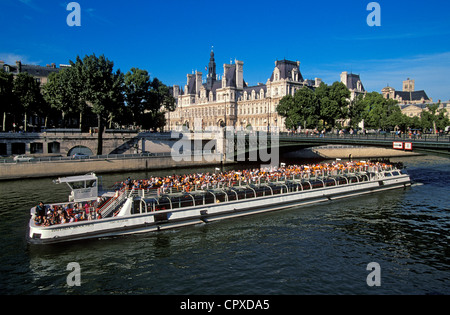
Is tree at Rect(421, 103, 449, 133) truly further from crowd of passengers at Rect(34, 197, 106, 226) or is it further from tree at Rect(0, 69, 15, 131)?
tree at Rect(0, 69, 15, 131)

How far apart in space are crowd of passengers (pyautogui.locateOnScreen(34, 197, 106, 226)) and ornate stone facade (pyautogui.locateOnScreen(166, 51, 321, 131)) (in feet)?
240

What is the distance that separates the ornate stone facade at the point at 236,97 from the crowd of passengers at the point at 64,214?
73.3 meters

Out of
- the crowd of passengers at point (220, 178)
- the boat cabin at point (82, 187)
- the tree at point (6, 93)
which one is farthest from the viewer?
the tree at point (6, 93)

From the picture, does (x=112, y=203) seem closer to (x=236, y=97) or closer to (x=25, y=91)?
(x=25, y=91)

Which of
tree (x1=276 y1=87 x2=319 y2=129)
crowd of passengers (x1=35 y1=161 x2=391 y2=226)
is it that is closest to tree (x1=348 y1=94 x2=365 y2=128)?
tree (x1=276 y1=87 x2=319 y2=129)

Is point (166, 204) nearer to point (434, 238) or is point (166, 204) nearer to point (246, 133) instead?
point (434, 238)

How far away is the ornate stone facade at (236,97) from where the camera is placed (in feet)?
350

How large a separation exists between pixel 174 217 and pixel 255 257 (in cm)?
773

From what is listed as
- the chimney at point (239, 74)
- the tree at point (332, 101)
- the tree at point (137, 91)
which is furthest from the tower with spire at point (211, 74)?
the tree at point (137, 91)

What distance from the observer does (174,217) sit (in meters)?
26.3

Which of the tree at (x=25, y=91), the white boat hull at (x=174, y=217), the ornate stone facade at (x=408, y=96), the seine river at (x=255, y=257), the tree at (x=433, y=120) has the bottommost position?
the seine river at (x=255, y=257)

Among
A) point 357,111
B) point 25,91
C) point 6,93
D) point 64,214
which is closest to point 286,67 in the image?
point 357,111

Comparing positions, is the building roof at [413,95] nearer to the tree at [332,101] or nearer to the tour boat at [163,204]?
the tree at [332,101]
